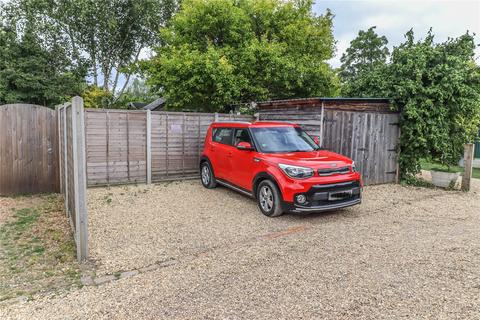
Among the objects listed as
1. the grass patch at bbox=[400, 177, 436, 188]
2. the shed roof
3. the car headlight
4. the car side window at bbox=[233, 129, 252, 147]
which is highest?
the shed roof

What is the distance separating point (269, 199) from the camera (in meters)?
5.72

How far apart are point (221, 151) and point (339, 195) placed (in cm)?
292

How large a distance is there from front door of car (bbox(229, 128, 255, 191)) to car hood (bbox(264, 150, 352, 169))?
0.49 meters

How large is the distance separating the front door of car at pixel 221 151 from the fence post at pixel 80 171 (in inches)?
144

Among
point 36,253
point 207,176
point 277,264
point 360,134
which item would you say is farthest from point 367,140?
point 36,253

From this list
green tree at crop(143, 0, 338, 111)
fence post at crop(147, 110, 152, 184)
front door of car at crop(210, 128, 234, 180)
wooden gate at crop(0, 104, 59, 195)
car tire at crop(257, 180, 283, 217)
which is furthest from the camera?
green tree at crop(143, 0, 338, 111)

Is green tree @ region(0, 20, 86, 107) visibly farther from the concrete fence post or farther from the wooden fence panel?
the wooden fence panel

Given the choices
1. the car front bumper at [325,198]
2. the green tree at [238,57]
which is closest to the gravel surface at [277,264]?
the car front bumper at [325,198]

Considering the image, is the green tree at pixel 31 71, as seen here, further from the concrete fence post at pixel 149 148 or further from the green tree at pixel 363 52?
the green tree at pixel 363 52

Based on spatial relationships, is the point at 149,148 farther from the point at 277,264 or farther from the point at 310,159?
the point at 277,264

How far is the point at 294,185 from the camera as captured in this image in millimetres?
5270

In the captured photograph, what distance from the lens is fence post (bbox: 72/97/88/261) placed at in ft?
11.6

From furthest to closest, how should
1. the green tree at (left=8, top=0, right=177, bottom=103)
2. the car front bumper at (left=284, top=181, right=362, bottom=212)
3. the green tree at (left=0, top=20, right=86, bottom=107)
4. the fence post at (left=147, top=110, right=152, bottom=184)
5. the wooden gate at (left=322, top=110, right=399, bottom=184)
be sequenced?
the green tree at (left=8, top=0, right=177, bottom=103), the green tree at (left=0, top=20, right=86, bottom=107), the fence post at (left=147, top=110, right=152, bottom=184), the wooden gate at (left=322, top=110, right=399, bottom=184), the car front bumper at (left=284, top=181, right=362, bottom=212)

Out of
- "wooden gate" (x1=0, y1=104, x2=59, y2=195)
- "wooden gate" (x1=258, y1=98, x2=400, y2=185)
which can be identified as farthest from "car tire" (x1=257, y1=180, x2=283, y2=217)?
"wooden gate" (x1=0, y1=104, x2=59, y2=195)
